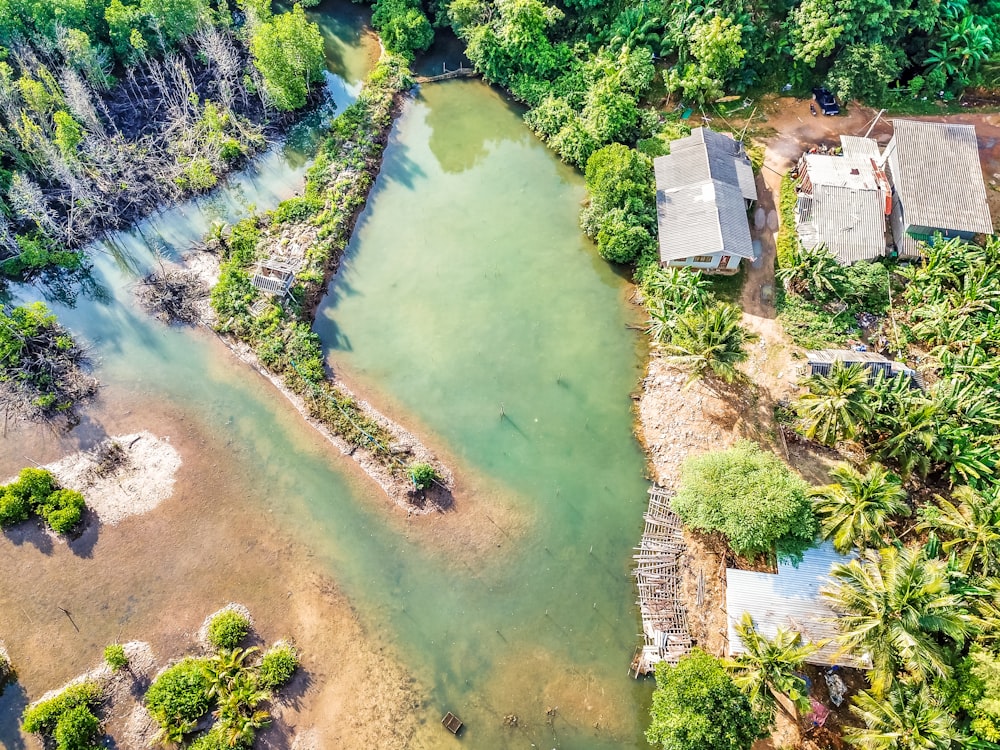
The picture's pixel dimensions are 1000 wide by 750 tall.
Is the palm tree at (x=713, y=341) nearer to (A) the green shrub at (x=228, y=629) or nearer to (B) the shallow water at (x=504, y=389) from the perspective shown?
(B) the shallow water at (x=504, y=389)

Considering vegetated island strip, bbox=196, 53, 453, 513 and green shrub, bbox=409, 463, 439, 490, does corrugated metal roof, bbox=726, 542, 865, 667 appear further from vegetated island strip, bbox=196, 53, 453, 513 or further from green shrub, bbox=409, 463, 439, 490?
green shrub, bbox=409, 463, 439, 490

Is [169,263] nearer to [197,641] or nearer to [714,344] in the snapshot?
[197,641]

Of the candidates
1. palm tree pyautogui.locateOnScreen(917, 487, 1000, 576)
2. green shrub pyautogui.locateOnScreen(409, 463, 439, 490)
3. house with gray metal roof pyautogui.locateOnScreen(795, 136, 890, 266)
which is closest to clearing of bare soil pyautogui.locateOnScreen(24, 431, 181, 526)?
green shrub pyautogui.locateOnScreen(409, 463, 439, 490)

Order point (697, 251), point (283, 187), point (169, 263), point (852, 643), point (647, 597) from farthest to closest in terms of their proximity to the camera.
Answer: point (283, 187) → point (169, 263) → point (697, 251) → point (647, 597) → point (852, 643)

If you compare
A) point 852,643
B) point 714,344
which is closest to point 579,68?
point 714,344

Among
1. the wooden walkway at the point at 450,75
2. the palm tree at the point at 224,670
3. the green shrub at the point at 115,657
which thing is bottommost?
the palm tree at the point at 224,670

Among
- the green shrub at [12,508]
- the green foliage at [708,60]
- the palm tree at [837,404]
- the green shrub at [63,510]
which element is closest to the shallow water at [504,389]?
the palm tree at [837,404]
